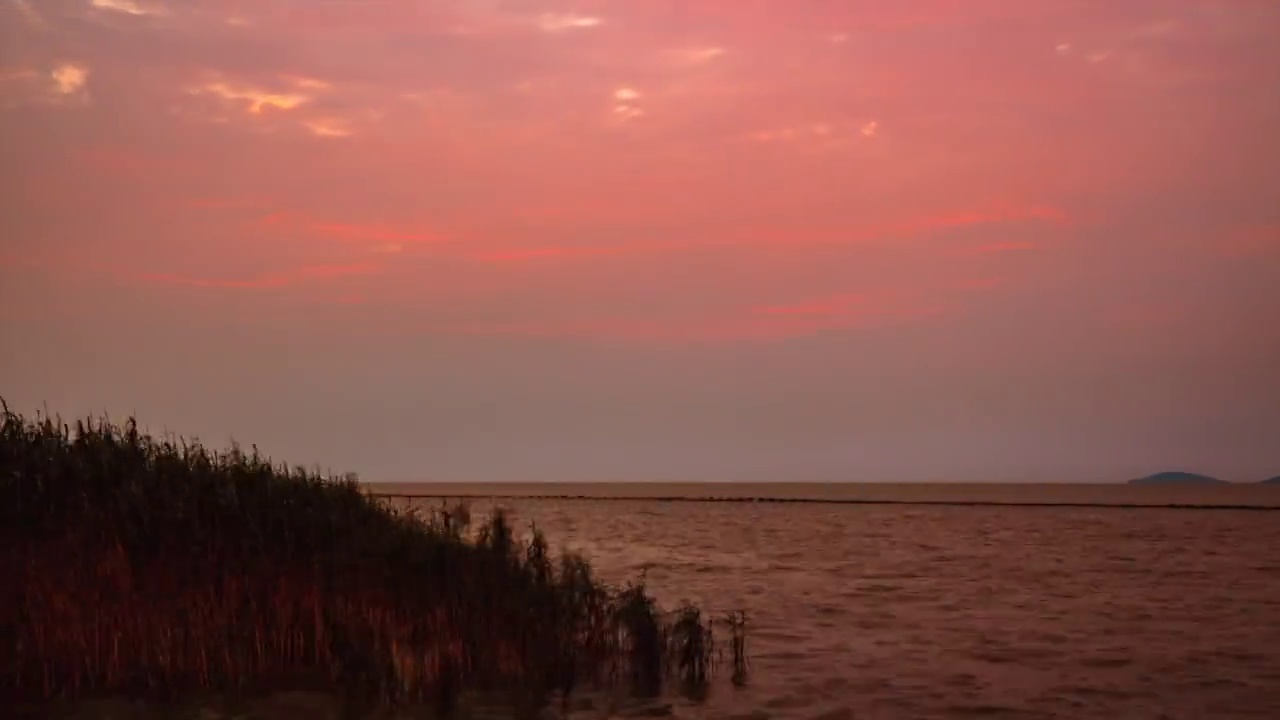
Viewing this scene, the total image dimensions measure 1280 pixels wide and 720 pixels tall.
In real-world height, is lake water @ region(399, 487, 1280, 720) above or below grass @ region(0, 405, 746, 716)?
below

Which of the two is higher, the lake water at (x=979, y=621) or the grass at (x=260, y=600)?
the grass at (x=260, y=600)

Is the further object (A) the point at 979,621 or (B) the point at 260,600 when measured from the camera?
(A) the point at 979,621

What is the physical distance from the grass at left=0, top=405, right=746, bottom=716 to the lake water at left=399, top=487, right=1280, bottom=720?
2.06 meters

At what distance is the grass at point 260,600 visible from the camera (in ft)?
59.6

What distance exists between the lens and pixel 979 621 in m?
32.1

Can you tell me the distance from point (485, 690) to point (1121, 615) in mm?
21513

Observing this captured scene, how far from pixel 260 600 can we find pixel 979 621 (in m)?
20.0

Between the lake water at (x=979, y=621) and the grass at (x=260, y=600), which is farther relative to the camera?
the lake water at (x=979, y=621)

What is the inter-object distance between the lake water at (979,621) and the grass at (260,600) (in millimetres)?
2063

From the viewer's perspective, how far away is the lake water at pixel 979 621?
21203 mm

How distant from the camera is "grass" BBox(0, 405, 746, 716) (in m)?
18.2

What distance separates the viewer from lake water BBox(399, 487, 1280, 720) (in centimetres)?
2120

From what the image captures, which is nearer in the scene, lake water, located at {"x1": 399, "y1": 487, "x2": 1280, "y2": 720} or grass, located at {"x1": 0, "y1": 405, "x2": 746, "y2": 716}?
grass, located at {"x1": 0, "y1": 405, "x2": 746, "y2": 716}

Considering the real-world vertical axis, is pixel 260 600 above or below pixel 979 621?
above
